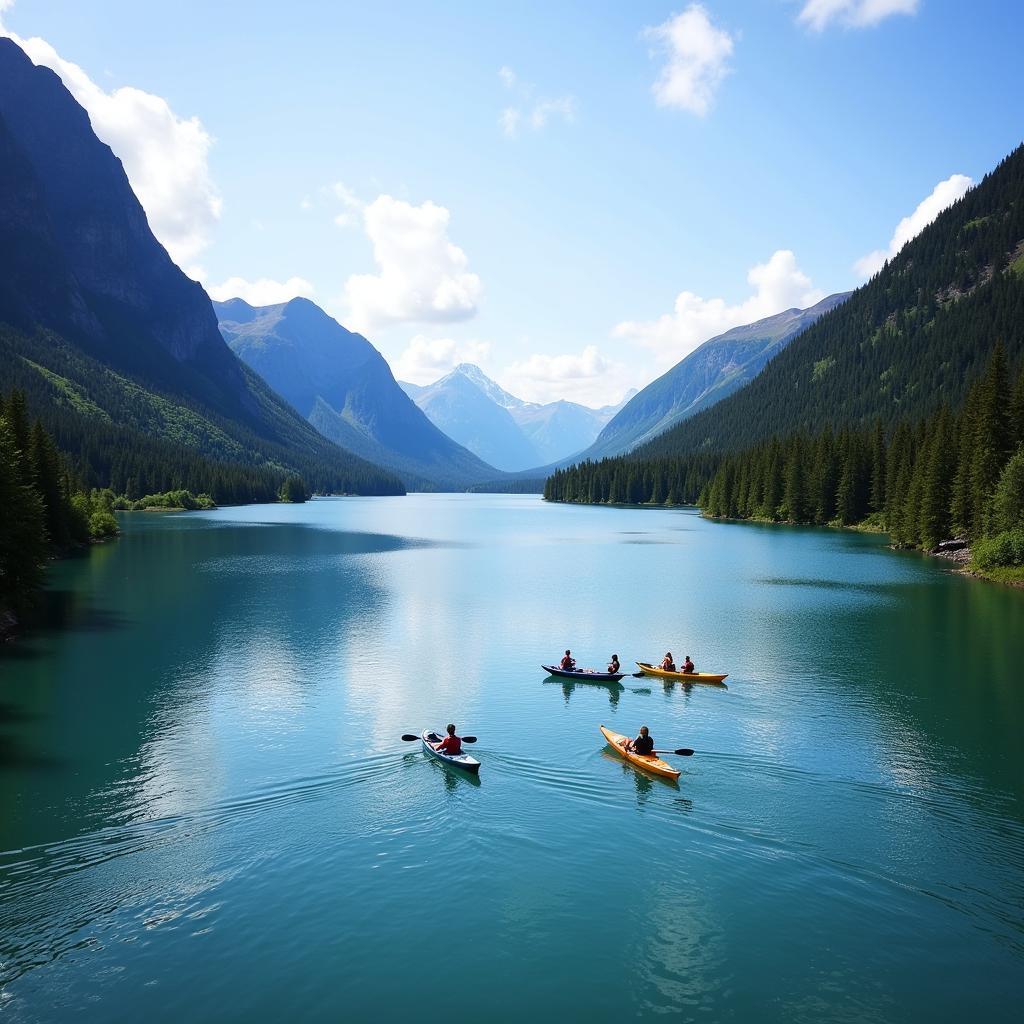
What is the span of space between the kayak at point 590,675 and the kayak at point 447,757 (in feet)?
51.7

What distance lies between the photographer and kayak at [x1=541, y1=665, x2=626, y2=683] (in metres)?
50.8

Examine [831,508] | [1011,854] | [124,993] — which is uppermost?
[831,508]

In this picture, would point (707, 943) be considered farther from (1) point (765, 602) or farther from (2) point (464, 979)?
(1) point (765, 602)

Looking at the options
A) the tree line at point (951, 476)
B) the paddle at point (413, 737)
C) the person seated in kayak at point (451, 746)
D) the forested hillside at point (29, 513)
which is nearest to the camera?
the person seated in kayak at point (451, 746)

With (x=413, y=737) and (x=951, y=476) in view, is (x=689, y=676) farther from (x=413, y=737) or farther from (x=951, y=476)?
(x=951, y=476)

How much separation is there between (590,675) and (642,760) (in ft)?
52.3

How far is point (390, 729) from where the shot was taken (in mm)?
40625

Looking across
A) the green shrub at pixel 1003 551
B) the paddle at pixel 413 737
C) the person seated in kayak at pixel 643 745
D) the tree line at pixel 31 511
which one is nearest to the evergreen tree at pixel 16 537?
the tree line at pixel 31 511

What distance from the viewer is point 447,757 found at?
34844 millimetres

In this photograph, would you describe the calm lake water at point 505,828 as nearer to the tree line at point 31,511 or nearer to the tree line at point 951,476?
the tree line at point 31,511

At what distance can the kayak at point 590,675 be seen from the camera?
50781 mm

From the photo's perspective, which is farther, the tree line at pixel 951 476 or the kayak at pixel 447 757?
the tree line at pixel 951 476

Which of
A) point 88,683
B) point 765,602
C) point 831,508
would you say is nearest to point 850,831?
point 88,683

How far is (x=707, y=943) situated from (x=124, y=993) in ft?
51.9
